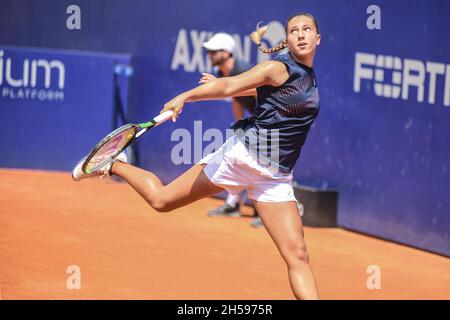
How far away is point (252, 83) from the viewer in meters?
4.89

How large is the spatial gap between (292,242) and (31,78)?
707 centimetres

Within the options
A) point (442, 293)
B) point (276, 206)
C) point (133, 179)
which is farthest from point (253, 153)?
point (442, 293)

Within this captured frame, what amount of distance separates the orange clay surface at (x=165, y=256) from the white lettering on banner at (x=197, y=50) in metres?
1.64

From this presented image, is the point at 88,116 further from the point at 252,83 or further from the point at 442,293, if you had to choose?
the point at 252,83

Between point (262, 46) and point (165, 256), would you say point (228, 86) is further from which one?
point (165, 256)

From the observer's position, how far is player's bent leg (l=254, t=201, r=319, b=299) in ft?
16.3

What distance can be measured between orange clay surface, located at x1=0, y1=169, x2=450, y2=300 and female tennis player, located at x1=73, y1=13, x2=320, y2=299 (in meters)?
1.34

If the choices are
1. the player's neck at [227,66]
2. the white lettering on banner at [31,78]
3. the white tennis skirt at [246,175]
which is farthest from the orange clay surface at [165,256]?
the white lettering on banner at [31,78]

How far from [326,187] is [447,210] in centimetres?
157

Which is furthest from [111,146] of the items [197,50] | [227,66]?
[197,50]

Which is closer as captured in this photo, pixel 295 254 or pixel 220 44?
pixel 295 254

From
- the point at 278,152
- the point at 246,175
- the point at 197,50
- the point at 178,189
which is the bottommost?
the point at 178,189

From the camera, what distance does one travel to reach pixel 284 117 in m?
5.15

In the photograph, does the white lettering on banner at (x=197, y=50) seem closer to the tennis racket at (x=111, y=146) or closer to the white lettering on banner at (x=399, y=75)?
the white lettering on banner at (x=399, y=75)
